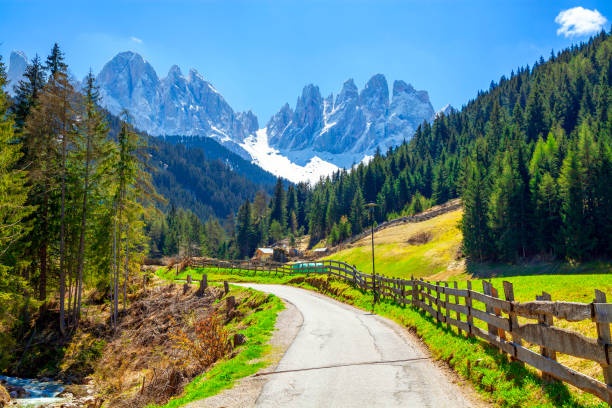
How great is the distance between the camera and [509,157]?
6806 centimetres

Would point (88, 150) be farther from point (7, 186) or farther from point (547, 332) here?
point (547, 332)

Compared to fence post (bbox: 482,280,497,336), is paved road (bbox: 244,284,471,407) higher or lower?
lower

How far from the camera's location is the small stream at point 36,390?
17.4 meters

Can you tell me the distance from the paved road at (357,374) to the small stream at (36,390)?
40.8 feet

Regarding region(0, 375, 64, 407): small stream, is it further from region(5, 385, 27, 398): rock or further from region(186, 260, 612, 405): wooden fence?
region(186, 260, 612, 405): wooden fence

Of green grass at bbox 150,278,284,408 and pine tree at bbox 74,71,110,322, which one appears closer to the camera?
green grass at bbox 150,278,284,408

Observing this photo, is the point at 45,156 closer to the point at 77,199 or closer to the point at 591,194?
the point at 77,199

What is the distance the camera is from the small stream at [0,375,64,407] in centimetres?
1744

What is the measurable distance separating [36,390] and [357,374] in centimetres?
1902

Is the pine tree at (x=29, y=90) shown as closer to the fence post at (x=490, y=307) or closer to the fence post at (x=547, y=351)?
the fence post at (x=490, y=307)

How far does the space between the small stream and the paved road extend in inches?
490

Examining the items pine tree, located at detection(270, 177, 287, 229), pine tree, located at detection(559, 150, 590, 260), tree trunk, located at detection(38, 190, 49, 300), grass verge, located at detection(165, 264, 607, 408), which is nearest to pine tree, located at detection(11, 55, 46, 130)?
tree trunk, located at detection(38, 190, 49, 300)

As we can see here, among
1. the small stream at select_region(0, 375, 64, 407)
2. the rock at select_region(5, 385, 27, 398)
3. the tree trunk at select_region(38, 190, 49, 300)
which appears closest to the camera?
the small stream at select_region(0, 375, 64, 407)

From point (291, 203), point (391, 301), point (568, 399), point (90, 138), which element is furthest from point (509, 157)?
point (291, 203)
